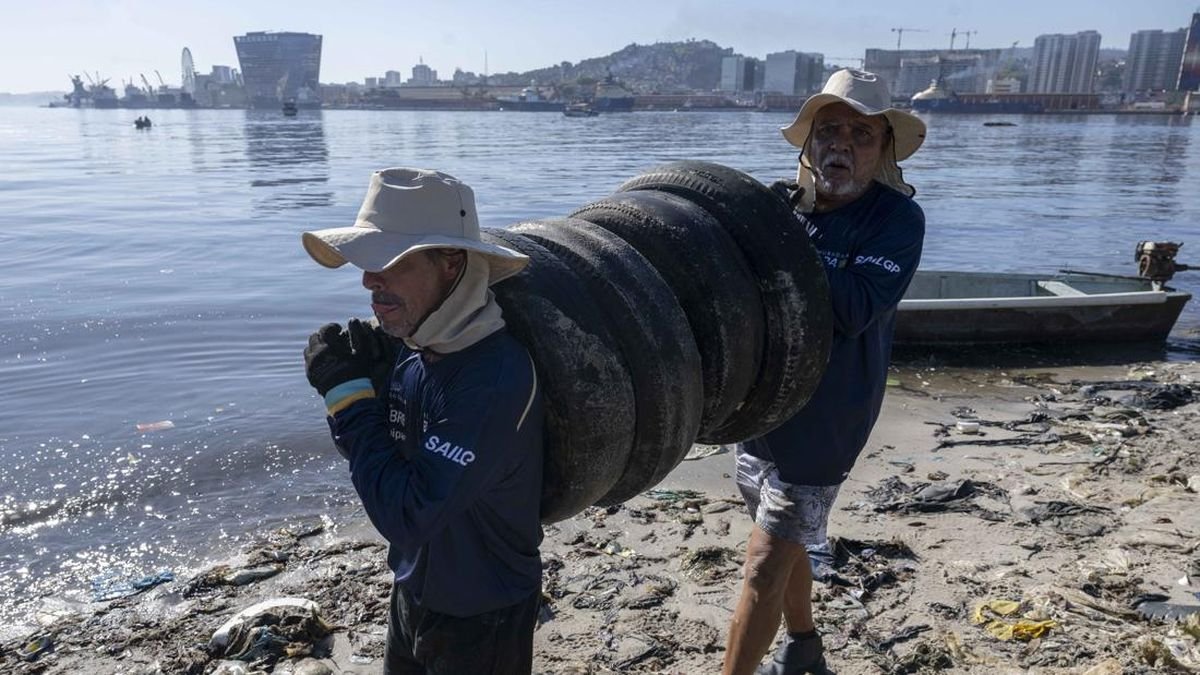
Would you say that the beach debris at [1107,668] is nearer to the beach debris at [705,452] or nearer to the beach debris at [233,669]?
the beach debris at [233,669]

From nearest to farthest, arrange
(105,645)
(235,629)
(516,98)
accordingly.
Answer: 1. (235,629)
2. (105,645)
3. (516,98)

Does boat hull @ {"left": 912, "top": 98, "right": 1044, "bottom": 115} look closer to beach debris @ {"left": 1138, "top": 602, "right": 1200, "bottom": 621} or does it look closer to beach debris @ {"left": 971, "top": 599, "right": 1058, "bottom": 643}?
beach debris @ {"left": 1138, "top": 602, "right": 1200, "bottom": 621}

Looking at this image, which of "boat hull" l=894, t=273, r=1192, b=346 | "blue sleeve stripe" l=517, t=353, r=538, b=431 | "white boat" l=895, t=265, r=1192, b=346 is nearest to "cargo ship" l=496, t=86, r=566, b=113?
"white boat" l=895, t=265, r=1192, b=346

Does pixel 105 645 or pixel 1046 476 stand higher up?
pixel 1046 476

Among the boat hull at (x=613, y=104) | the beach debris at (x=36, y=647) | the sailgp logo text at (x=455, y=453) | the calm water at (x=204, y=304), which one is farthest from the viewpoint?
the boat hull at (x=613, y=104)

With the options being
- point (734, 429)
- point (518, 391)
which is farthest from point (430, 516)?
point (734, 429)

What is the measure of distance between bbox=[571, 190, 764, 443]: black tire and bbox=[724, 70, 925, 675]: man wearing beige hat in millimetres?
392

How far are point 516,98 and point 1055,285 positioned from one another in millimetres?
167776

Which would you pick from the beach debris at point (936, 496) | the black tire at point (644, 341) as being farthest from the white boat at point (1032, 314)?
the black tire at point (644, 341)

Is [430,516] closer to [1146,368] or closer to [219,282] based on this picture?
[1146,368]

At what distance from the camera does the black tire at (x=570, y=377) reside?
7.95 feet

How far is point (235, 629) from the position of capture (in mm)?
4773

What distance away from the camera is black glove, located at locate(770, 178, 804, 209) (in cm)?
339

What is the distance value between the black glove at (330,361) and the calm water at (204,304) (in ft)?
15.9
